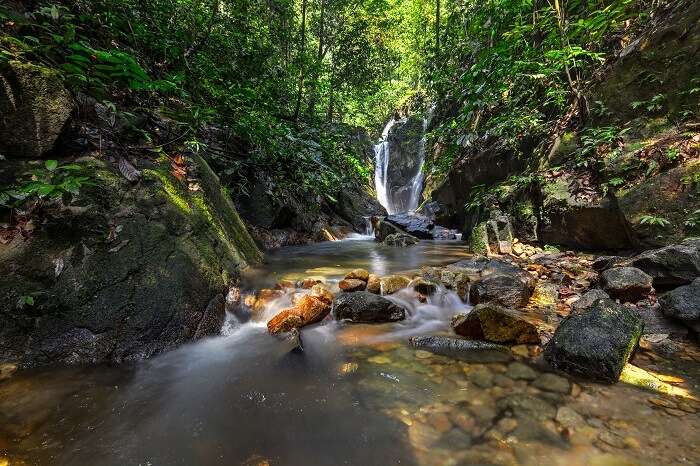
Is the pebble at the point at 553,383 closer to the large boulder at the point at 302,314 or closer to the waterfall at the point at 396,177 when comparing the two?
the large boulder at the point at 302,314

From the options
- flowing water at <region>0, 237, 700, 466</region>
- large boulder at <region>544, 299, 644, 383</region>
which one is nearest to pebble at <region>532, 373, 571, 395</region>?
flowing water at <region>0, 237, 700, 466</region>

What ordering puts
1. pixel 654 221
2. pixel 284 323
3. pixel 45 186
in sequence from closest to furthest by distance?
pixel 45 186
pixel 284 323
pixel 654 221

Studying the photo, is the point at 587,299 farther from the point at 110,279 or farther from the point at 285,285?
the point at 110,279

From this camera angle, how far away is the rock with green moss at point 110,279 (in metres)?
2.69

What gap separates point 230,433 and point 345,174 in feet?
15.8

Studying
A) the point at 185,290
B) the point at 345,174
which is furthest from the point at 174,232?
the point at 345,174

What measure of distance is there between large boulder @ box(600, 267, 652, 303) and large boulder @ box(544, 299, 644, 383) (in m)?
1.13

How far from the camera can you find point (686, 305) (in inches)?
123

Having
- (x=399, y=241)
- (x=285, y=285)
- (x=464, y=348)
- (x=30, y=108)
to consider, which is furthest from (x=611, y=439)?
(x=399, y=241)

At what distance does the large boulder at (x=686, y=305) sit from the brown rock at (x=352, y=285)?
3405mm

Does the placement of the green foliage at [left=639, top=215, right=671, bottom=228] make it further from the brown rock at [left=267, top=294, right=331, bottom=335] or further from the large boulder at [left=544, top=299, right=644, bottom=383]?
the brown rock at [left=267, top=294, right=331, bottom=335]

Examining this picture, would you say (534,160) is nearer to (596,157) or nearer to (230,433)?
(596,157)

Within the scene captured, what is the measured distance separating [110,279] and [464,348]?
11.3 feet

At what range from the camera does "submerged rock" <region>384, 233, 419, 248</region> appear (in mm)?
10078
